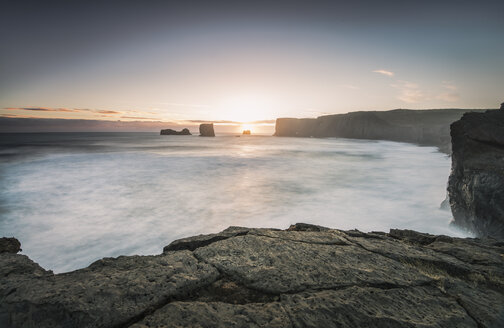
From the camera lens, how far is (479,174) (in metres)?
5.99

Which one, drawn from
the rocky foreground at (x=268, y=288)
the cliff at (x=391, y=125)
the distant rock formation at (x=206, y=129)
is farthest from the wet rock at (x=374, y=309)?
the distant rock formation at (x=206, y=129)

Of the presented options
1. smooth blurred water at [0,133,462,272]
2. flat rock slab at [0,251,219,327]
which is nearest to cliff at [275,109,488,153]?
smooth blurred water at [0,133,462,272]

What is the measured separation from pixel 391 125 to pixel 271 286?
9127 cm

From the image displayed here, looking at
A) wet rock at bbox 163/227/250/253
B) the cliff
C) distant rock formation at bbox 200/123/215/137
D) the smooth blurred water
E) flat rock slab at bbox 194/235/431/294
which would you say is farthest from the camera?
distant rock formation at bbox 200/123/215/137

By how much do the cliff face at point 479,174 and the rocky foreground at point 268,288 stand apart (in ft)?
11.6

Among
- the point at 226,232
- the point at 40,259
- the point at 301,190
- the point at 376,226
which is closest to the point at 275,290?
the point at 226,232

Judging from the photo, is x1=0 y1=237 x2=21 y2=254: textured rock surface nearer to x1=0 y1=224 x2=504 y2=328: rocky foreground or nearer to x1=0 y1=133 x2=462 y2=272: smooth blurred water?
x1=0 y1=224 x2=504 y2=328: rocky foreground

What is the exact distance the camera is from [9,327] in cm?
162

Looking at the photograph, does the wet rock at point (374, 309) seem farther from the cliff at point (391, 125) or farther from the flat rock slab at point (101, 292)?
the cliff at point (391, 125)

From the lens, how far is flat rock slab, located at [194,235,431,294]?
2.15 metres

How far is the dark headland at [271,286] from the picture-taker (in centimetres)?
172

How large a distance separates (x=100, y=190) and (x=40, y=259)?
815 cm

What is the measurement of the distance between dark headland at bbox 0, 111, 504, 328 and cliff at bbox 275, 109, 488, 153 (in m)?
63.8

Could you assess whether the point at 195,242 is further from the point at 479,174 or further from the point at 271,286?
the point at 479,174
